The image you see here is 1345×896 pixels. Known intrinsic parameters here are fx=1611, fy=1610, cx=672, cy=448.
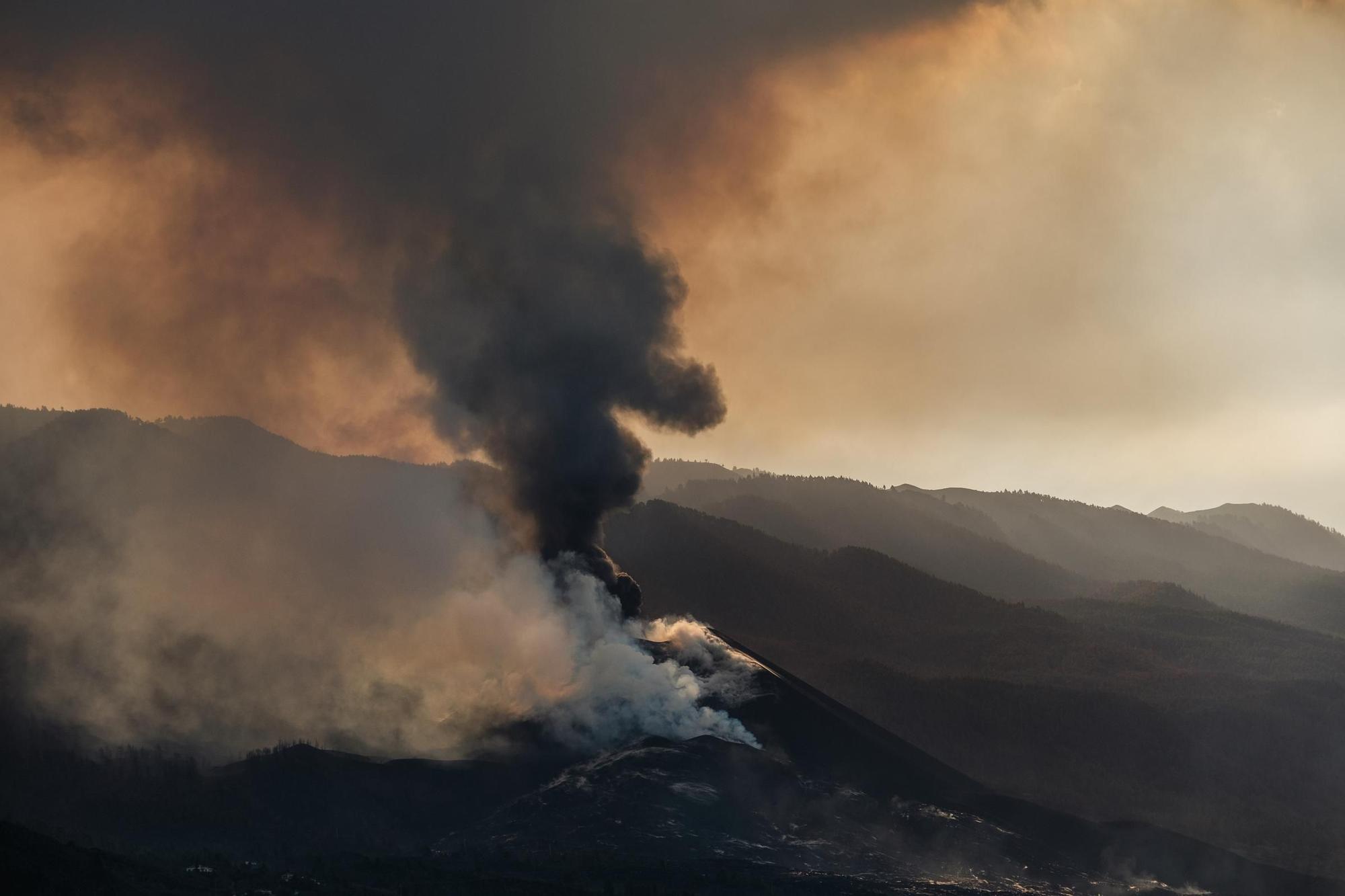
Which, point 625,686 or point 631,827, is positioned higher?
point 625,686

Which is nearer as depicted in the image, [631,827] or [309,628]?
[631,827]

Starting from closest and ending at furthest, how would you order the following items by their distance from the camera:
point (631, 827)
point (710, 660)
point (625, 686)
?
point (631, 827)
point (625, 686)
point (710, 660)

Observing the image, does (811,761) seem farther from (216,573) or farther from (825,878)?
(216,573)

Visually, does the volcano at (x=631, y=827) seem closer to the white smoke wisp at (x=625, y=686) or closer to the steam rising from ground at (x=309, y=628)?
the white smoke wisp at (x=625, y=686)

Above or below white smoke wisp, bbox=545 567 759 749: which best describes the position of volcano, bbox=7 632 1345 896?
below

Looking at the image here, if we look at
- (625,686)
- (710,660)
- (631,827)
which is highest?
(710,660)

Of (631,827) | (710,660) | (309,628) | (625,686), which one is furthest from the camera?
(309,628)

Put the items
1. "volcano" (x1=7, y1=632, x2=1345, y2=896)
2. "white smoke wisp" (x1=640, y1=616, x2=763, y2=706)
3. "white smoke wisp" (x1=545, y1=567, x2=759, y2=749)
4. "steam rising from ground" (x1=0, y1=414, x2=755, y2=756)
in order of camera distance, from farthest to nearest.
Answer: "white smoke wisp" (x1=640, y1=616, x2=763, y2=706)
"steam rising from ground" (x1=0, y1=414, x2=755, y2=756)
"white smoke wisp" (x1=545, y1=567, x2=759, y2=749)
"volcano" (x1=7, y1=632, x2=1345, y2=896)

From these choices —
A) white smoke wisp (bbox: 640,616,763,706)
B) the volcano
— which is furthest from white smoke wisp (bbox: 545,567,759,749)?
the volcano

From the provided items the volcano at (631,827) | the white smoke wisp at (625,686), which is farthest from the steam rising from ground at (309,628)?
the volcano at (631,827)

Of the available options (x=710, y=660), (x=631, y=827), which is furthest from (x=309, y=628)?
(x=631, y=827)

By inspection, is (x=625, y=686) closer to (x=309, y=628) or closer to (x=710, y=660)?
(x=710, y=660)

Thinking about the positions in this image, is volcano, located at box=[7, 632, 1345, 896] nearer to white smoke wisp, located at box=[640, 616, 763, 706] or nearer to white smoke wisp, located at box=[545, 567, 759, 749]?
white smoke wisp, located at box=[545, 567, 759, 749]

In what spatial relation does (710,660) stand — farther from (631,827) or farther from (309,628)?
(309,628)
